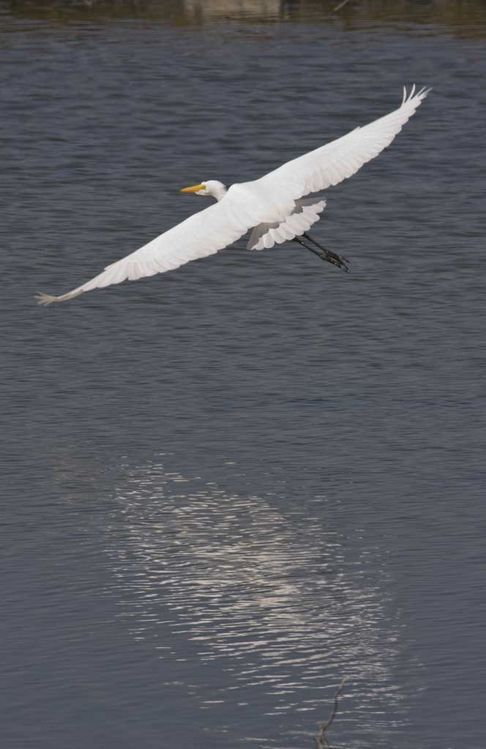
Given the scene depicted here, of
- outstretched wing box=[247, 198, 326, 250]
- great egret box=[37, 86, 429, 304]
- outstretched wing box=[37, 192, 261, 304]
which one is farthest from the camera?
outstretched wing box=[247, 198, 326, 250]

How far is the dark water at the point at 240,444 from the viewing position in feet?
31.4

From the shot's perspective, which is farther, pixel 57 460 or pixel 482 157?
pixel 482 157

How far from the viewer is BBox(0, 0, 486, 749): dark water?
31.4 ft

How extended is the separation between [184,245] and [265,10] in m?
19.9

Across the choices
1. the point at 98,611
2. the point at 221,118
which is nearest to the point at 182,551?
the point at 98,611

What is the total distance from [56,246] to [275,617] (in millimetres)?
9028

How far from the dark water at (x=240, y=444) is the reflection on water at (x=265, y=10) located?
545cm

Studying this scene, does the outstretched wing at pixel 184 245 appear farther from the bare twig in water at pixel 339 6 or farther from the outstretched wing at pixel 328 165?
the bare twig in water at pixel 339 6

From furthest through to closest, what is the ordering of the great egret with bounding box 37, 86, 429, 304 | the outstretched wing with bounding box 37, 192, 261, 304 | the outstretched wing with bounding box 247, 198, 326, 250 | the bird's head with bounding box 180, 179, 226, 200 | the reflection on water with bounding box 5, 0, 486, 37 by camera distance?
the reflection on water with bounding box 5, 0, 486, 37 < the bird's head with bounding box 180, 179, 226, 200 < the outstretched wing with bounding box 247, 198, 326, 250 < the great egret with bounding box 37, 86, 429, 304 < the outstretched wing with bounding box 37, 192, 261, 304

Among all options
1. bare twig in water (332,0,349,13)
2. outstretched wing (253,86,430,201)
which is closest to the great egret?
outstretched wing (253,86,430,201)

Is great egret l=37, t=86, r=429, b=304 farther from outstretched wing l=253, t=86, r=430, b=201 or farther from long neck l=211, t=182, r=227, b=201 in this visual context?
long neck l=211, t=182, r=227, b=201

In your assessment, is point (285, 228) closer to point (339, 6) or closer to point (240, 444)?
point (240, 444)

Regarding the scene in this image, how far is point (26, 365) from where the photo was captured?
605 inches

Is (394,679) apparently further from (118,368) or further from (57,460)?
(118,368)
